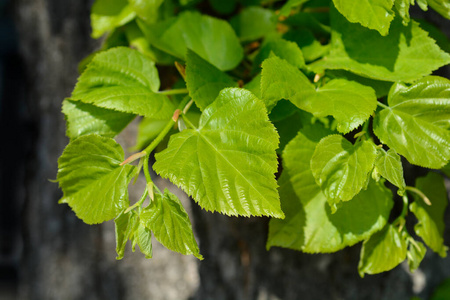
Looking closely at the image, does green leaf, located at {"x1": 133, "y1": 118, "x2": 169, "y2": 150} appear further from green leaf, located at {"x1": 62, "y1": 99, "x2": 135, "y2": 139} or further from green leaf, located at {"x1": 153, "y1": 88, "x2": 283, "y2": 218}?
green leaf, located at {"x1": 153, "y1": 88, "x2": 283, "y2": 218}

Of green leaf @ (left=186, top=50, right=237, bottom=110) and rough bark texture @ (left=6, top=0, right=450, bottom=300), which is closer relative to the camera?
green leaf @ (left=186, top=50, right=237, bottom=110)

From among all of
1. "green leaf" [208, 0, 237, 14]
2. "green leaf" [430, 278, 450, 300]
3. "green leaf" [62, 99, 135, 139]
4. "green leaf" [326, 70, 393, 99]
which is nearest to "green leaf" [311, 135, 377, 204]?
"green leaf" [326, 70, 393, 99]

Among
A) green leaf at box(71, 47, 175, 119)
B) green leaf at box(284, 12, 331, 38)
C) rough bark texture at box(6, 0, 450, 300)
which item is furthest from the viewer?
rough bark texture at box(6, 0, 450, 300)

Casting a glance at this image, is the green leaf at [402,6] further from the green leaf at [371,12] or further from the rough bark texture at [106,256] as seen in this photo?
the rough bark texture at [106,256]

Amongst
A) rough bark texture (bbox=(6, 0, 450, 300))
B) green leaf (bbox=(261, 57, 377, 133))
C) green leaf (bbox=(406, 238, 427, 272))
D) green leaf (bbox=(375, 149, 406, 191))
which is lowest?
rough bark texture (bbox=(6, 0, 450, 300))

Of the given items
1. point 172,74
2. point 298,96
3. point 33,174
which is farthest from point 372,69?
point 33,174

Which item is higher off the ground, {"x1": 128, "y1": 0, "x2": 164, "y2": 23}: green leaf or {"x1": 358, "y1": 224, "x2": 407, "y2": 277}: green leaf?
{"x1": 128, "y1": 0, "x2": 164, "y2": 23}: green leaf

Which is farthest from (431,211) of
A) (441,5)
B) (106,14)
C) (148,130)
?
(106,14)

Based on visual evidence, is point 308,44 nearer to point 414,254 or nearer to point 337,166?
point 337,166
